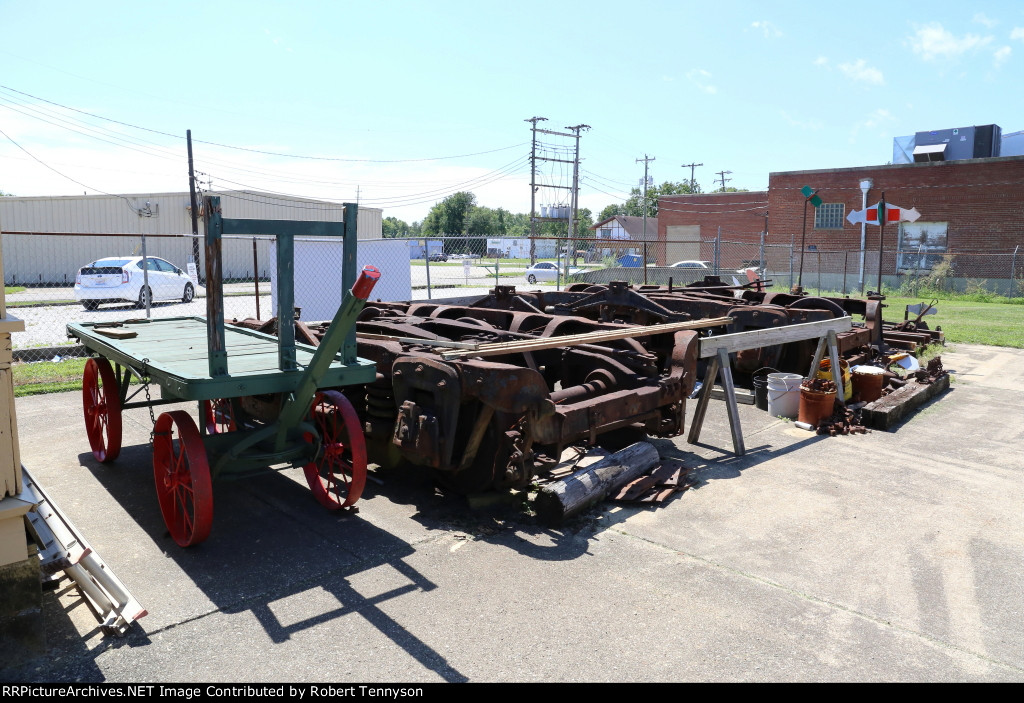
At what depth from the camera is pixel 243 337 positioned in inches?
244

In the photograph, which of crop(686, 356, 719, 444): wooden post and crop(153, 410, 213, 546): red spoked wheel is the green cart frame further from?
crop(686, 356, 719, 444): wooden post

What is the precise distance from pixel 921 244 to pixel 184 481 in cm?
3646

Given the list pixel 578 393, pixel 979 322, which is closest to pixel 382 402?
pixel 578 393

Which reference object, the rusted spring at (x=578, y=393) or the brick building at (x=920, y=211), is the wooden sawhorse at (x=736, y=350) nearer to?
the rusted spring at (x=578, y=393)

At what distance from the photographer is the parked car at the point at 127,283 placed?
18625mm

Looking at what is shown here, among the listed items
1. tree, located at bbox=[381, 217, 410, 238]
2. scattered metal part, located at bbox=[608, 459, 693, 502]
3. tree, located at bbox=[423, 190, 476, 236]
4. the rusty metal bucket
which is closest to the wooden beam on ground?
scattered metal part, located at bbox=[608, 459, 693, 502]

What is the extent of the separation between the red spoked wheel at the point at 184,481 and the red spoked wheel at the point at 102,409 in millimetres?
1580

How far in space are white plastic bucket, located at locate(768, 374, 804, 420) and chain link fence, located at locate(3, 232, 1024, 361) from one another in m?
4.59

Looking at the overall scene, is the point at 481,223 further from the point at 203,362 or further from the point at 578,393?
the point at 203,362

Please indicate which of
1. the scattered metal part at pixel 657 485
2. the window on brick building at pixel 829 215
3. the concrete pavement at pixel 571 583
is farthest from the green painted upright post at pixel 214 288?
the window on brick building at pixel 829 215

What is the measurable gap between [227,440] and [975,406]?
8444mm

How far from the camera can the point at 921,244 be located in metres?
33.9

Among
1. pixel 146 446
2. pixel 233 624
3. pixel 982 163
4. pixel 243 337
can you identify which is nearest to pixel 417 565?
pixel 233 624

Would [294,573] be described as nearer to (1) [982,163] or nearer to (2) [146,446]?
(2) [146,446]
